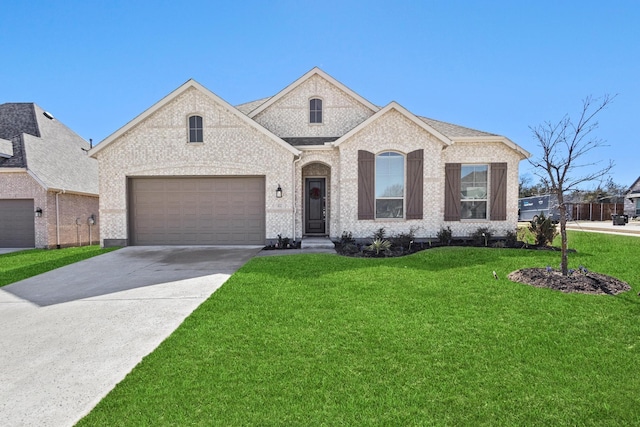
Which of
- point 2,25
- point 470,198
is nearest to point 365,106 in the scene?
point 470,198

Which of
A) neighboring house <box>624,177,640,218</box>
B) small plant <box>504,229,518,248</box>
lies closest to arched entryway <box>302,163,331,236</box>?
small plant <box>504,229,518,248</box>

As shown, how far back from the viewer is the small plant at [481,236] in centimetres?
1088

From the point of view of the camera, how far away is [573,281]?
571 cm

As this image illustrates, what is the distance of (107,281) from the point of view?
6.50 meters

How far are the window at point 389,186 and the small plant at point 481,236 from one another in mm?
2667

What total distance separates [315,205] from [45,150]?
511 inches

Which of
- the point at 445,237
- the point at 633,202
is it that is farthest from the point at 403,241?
the point at 633,202

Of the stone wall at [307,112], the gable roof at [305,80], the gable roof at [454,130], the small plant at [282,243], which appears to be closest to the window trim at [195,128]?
the gable roof at [305,80]

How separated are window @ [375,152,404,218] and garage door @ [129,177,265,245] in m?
4.21

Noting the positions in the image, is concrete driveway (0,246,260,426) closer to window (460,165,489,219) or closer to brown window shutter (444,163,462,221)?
brown window shutter (444,163,462,221)

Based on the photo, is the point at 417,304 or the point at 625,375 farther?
the point at 417,304

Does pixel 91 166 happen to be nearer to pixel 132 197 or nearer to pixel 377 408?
pixel 132 197

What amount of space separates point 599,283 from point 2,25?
64.0 ft

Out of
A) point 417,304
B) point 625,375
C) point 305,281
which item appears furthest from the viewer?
point 305,281
